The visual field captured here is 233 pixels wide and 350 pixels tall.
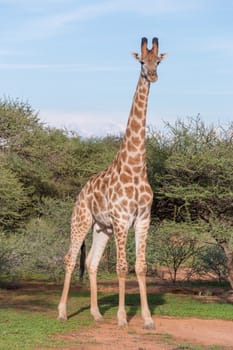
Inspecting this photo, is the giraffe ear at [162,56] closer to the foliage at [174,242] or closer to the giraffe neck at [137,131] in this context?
the giraffe neck at [137,131]

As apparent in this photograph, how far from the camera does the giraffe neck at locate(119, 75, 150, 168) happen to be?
11.2m

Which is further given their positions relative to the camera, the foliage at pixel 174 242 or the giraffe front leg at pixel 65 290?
the foliage at pixel 174 242

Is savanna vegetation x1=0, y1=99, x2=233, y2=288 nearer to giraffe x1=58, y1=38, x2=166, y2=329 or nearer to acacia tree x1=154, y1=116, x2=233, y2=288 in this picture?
acacia tree x1=154, y1=116, x2=233, y2=288

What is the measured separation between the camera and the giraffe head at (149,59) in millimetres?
10727

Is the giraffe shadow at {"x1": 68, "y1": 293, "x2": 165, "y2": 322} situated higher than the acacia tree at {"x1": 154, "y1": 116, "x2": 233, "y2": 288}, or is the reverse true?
the acacia tree at {"x1": 154, "y1": 116, "x2": 233, "y2": 288}

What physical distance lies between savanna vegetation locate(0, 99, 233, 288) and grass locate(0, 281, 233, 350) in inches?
49.9

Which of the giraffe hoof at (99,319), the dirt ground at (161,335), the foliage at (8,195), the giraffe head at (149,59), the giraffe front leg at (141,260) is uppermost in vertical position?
the giraffe head at (149,59)

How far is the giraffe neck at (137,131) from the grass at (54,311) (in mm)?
2490

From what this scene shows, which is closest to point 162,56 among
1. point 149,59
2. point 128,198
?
point 149,59

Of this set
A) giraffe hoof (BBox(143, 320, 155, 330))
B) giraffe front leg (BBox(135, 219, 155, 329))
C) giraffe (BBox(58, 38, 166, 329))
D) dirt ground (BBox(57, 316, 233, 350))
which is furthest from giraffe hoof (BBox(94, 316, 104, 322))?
giraffe hoof (BBox(143, 320, 155, 330))

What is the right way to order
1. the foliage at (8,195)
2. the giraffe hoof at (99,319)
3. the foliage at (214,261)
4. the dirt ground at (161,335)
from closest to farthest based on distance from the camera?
1. the dirt ground at (161,335)
2. the giraffe hoof at (99,319)
3. the foliage at (214,261)
4. the foliage at (8,195)

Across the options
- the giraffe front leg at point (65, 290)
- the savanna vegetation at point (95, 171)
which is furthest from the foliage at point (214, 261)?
the giraffe front leg at point (65, 290)

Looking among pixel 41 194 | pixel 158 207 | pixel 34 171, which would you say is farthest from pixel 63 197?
pixel 158 207

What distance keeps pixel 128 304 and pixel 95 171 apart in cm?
430
